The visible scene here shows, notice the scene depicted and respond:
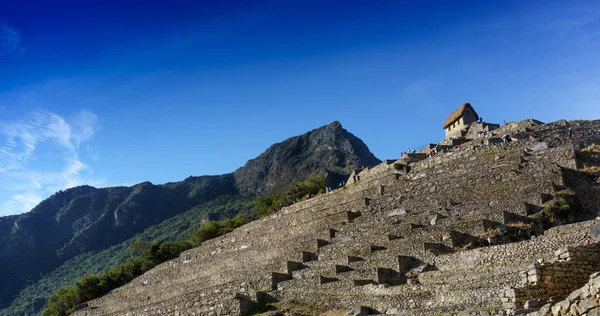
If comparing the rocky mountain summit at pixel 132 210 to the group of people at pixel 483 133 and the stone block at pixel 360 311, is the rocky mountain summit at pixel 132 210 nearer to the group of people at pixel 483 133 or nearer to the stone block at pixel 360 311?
the group of people at pixel 483 133

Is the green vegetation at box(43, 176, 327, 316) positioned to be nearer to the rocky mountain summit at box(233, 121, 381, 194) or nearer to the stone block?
the stone block

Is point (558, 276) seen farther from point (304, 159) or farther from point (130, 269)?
point (304, 159)

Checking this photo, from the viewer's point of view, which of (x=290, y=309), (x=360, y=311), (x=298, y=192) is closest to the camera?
Result: (x=360, y=311)

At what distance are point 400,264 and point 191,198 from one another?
11503 centimetres

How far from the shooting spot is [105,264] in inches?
4026

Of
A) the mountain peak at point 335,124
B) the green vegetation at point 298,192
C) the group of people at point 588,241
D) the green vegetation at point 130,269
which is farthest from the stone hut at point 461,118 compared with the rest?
the mountain peak at point 335,124

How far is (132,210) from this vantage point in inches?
5034

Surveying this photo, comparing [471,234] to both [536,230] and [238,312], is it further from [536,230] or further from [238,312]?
[238,312]

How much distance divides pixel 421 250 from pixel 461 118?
90.9 feet

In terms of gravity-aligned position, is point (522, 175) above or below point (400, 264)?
above

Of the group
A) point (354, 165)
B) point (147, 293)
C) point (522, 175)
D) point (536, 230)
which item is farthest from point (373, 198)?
point (354, 165)

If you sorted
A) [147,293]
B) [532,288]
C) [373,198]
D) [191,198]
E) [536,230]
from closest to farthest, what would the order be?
[532,288]
[536,230]
[373,198]
[147,293]
[191,198]

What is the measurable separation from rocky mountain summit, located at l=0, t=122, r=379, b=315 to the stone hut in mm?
48109

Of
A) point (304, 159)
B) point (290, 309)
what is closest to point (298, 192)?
point (290, 309)
